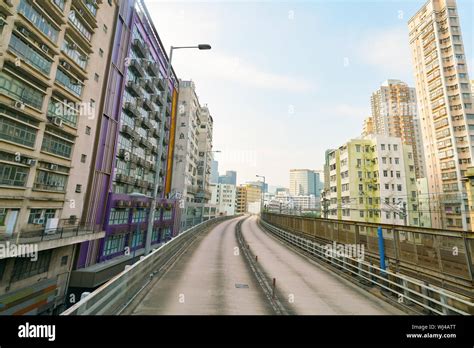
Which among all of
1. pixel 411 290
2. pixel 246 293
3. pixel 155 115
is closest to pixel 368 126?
pixel 155 115

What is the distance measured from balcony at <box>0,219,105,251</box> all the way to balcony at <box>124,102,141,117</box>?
1783 cm

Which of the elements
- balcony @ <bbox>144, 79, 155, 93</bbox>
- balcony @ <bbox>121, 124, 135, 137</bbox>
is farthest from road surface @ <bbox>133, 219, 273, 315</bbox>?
balcony @ <bbox>144, 79, 155, 93</bbox>

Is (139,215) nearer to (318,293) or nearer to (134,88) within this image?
(134,88)

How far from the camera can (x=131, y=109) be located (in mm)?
34188

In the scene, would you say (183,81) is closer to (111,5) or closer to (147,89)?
(147,89)

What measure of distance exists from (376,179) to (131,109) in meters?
55.0

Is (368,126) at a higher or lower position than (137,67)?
higher

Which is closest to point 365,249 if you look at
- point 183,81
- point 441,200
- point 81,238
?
point 81,238

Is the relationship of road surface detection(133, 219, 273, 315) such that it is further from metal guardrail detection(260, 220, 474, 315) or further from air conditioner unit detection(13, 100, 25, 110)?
air conditioner unit detection(13, 100, 25, 110)

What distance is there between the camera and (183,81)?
61.8 meters

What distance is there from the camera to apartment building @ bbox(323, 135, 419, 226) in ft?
171

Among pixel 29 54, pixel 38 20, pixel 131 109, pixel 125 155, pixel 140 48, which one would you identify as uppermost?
pixel 140 48
